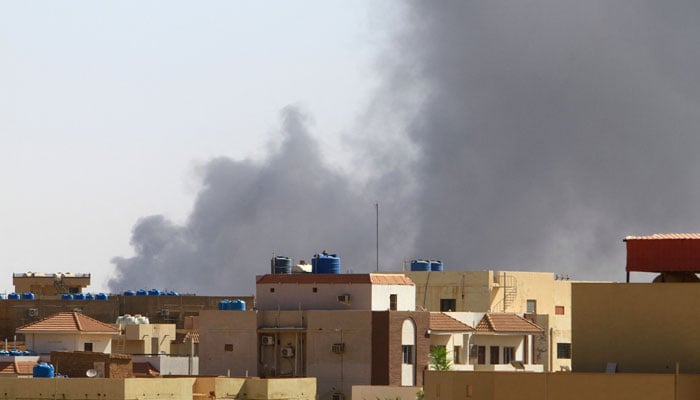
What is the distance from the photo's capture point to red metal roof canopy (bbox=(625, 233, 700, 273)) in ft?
221

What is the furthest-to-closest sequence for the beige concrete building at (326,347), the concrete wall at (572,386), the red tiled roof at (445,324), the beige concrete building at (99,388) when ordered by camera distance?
the red tiled roof at (445,324) → the beige concrete building at (326,347) → the beige concrete building at (99,388) → the concrete wall at (572,386)

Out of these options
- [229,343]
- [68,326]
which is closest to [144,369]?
[229,343]

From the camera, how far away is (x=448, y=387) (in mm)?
71312

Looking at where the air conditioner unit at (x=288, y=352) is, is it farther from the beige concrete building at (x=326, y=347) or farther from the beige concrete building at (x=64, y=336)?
the beige concrete building at (x=64, y=336)

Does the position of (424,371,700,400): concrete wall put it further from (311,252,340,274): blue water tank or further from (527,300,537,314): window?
(527,300,537,314): window

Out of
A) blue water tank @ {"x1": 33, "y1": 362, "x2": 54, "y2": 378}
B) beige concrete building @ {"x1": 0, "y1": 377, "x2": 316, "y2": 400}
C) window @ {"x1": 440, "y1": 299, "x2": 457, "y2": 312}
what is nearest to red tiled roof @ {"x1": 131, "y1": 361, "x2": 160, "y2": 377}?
blue water tank @ {"x1": 33, "y1": 362, "x2": 54, "y2": 378}

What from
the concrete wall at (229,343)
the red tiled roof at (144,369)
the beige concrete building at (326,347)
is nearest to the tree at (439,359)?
the beige concrete building at (326,347)

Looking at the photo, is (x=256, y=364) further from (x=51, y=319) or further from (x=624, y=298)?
(x=624, y=298)

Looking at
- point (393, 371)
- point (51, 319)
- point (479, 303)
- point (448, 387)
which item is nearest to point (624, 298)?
point (448, 387)

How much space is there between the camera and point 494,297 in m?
170

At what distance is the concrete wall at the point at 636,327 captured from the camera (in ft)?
216

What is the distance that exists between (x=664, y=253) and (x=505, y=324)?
278 feet

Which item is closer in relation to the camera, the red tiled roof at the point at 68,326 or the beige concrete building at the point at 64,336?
the beige concrete building at the point at 64,336

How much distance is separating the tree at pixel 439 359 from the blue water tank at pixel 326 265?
1035 centimetres
